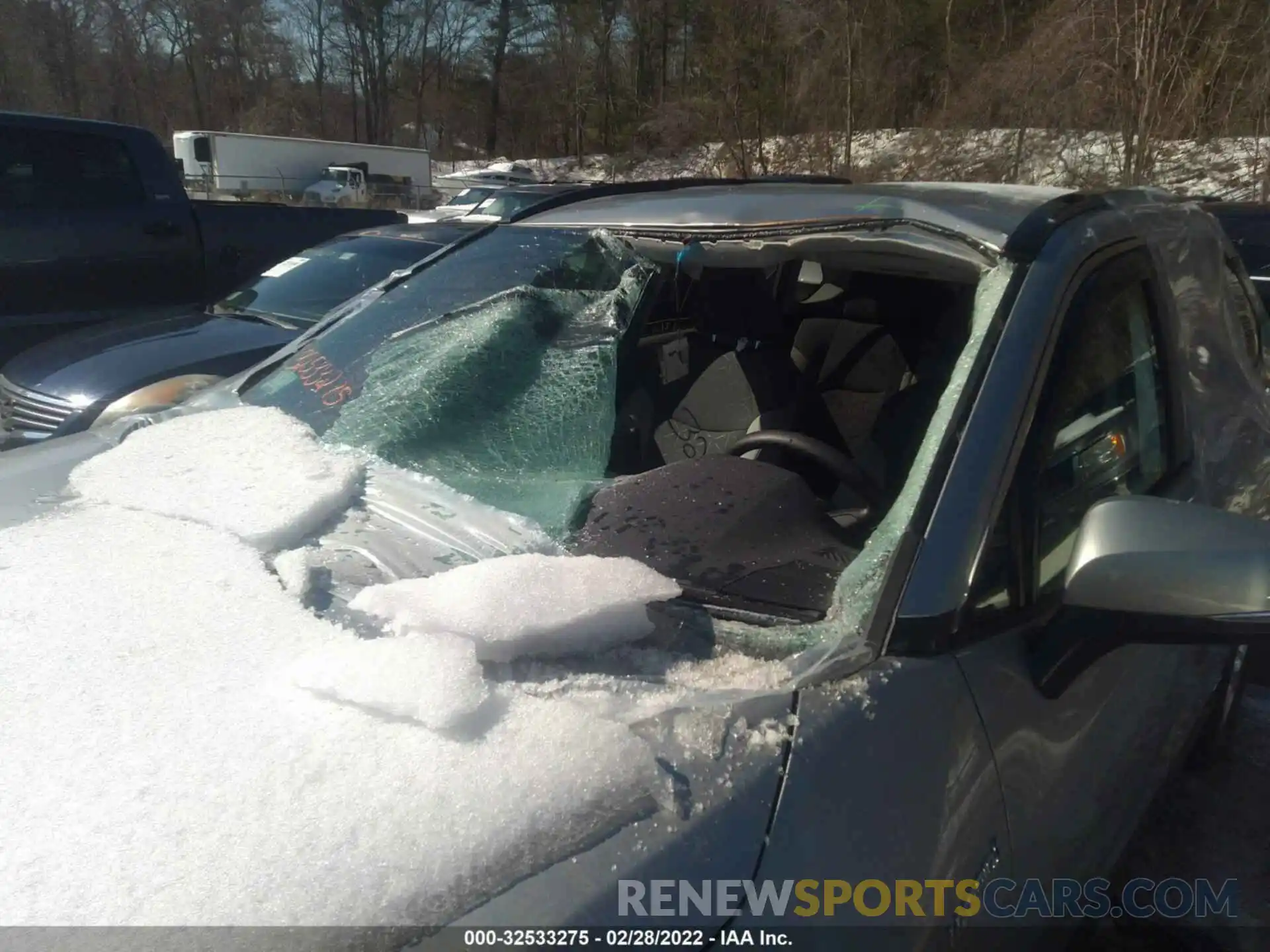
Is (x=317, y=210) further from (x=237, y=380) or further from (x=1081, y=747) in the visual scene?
(x=1081, y=747)

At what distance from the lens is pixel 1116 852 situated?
182cm

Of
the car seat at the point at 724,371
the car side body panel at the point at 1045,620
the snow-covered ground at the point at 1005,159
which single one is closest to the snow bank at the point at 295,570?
the car side body panel at the point at 1045,620

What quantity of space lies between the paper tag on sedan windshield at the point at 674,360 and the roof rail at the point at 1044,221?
3.71 ft

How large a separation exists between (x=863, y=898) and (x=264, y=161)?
33788 mm

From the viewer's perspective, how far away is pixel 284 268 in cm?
598

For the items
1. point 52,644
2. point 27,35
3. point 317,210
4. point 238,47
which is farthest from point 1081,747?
point 238,47

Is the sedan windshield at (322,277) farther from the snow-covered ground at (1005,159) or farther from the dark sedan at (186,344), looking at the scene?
the snow-covered ground at (1005,159)

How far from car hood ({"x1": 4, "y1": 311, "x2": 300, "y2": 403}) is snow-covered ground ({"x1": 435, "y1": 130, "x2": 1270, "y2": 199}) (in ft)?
34.2

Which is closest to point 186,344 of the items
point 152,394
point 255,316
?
point 255,316

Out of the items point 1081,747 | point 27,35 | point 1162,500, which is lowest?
point 1081,747

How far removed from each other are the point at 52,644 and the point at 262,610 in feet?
0.91

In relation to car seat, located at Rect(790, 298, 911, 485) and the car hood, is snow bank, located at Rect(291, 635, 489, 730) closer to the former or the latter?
car seat, located at Rect(790, 298, 911, 485)

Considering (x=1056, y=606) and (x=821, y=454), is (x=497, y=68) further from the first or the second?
(x=1056, y=606)

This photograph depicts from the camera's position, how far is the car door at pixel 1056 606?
4.58 feet
